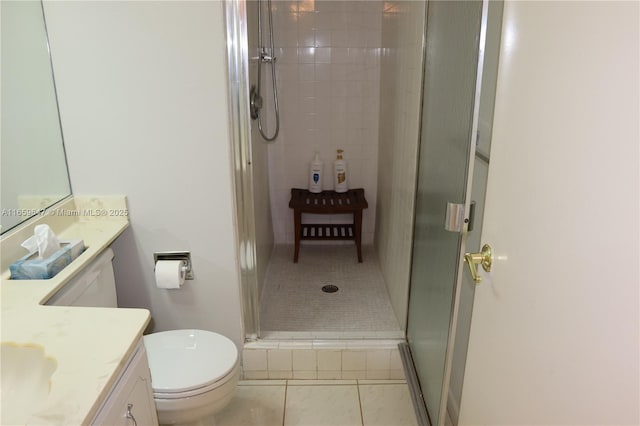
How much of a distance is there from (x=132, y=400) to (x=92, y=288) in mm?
675

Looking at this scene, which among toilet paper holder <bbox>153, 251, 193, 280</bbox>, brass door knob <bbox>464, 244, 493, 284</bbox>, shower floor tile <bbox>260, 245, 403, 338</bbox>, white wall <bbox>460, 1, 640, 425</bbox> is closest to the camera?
white wall <bbox>460, 1, 640, 425</bbox>

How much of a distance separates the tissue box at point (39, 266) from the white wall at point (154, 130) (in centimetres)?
45

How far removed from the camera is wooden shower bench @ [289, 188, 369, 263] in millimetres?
3055

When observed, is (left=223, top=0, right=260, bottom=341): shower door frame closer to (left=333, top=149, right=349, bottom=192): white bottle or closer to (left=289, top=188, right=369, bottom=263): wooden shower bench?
(left=289, top=188, right=369, bottom=263): wooden shower bench

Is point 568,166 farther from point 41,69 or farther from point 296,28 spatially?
point 296,28

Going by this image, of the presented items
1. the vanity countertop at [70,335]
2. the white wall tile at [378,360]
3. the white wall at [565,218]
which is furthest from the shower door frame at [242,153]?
the white wall at [565,218]

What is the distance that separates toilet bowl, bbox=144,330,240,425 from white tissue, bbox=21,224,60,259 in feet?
1.61

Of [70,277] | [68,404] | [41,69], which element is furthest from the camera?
[41,69]

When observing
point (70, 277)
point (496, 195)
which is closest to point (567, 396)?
point (496, 195)

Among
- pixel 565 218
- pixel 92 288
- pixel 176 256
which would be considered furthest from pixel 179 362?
pixel 565 218

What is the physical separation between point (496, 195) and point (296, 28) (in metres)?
2.27

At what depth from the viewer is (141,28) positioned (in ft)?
5.85

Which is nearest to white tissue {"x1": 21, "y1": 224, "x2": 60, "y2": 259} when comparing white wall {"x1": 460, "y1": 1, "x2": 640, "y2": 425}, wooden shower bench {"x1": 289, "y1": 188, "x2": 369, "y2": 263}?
white wall {"x1": 460, "y1": 1, "x2": 640, "y2": 425}

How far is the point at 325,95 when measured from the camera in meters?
3.17
